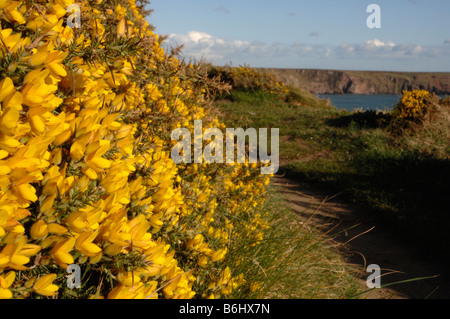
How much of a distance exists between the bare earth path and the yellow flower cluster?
4.65 metres

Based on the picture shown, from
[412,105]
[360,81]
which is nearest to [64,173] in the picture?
[412,105]

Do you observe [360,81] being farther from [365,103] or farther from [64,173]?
[64,173]

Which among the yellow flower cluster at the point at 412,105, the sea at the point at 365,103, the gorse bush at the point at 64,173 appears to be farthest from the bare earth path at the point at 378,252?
the sea at the point at 365,103

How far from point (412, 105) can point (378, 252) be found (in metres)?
6.46

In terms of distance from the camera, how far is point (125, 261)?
1208 millimetres

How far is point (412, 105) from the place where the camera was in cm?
1009

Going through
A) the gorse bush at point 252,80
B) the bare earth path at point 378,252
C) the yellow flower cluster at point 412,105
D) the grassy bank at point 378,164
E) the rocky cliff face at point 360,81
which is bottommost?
the bare earth path at point 378,252

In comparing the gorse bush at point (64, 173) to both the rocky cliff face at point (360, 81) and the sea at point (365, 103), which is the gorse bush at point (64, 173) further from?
the rocky cliff face at point (360, 81)

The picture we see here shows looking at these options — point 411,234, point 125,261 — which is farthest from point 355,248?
point 125,261

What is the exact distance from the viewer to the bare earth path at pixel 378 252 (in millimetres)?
4266

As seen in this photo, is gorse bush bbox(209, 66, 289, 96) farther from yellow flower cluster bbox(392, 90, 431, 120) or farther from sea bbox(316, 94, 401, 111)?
yellow flower cluster bbox(392, 90, 431, 120)

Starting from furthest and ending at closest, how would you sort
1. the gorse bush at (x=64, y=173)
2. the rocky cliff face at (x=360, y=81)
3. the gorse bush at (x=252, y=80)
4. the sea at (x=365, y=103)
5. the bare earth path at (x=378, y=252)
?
the rocky cliff face at (x=360, y=81) → the gorse bush at (x=252, y=80) → the sea at (x=365, y=103) → the bare earth path at (x=378, y=252) → the gorse bush at (x=64, y=173)

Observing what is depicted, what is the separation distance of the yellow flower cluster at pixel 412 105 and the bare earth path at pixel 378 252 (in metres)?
4.65

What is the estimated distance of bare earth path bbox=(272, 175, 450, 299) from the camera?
4.27 metres
